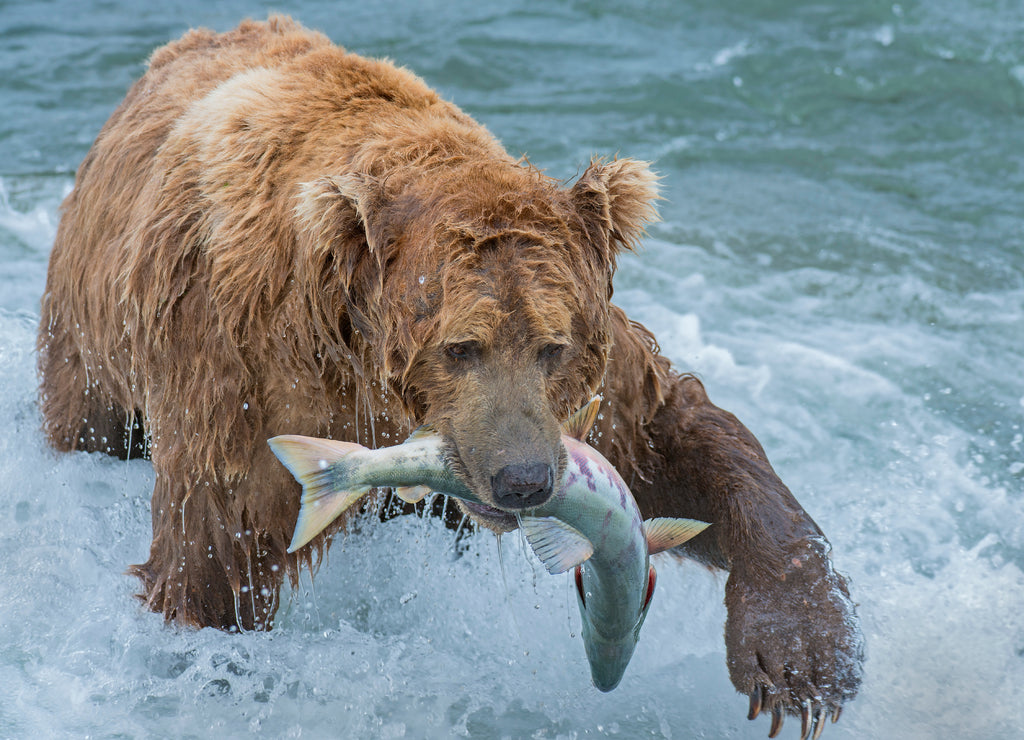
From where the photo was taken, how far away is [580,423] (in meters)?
3.09

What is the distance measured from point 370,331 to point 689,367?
3429 mm

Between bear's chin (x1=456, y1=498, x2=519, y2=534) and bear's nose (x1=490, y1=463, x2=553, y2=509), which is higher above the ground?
bear's nose (x1=490, y1=463, x2=553, y2=509)

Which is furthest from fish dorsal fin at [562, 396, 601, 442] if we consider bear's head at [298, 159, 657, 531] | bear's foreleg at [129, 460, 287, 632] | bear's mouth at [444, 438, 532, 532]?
bear's foreleg at [129, 460, 287, 632]

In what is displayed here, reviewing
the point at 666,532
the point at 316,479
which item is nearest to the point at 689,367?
the point at 666,532

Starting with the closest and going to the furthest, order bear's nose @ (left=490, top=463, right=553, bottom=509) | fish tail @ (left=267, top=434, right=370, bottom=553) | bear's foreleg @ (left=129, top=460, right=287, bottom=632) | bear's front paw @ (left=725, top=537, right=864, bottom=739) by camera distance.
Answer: fish tail @ (left=267, top=434, right=370, bottom=553)
bear's nose @ (left=490, top=463, right=553, bottom=509)
bear's front paw @ (left=725, top=537, right=864, bottom=739)
bear's foreleg @ (left=129, top=460, right=287, bottom=632)

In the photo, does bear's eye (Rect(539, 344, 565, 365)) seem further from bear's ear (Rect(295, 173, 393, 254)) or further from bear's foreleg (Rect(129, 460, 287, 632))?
bear's foreleg (Rect(129, 460, 287, 632))

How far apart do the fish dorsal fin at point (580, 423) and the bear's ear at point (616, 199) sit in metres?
0.45

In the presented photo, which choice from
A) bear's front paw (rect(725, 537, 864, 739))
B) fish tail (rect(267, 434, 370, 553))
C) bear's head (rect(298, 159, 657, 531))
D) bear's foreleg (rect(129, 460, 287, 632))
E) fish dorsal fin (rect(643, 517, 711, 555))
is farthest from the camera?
bear's foreleg (rect(129, 460, 287, 632))

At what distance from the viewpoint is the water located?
4.00 m

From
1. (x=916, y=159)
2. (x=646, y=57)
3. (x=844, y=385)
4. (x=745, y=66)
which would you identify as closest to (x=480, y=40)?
(x=646, y=57)

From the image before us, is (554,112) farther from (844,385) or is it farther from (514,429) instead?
(514,429)

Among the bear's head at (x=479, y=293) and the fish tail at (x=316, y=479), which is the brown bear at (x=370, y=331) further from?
the fish tail at (x=316, y=479)

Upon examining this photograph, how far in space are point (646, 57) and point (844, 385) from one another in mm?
5390

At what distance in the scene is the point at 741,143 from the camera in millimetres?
9031
